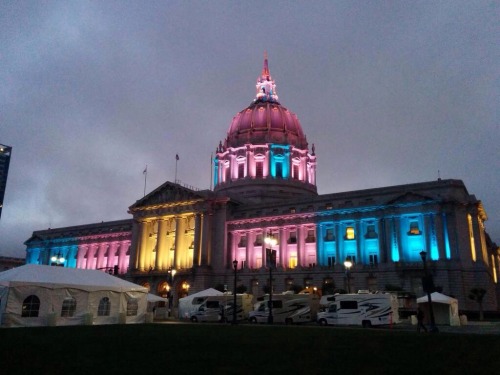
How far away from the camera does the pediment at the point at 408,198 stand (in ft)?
225

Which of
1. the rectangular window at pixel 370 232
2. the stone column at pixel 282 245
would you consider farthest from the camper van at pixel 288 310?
the stone column at pixel 282 245

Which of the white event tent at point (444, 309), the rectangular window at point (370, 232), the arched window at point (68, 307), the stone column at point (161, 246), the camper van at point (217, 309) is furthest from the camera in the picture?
the stone column at point (161, 246)

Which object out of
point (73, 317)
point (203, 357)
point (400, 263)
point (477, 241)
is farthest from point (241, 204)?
point (203, 357)

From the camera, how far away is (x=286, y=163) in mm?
102750

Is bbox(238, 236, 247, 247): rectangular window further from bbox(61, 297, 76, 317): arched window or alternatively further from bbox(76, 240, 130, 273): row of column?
bbox(61, 297, 76, 317): arched window

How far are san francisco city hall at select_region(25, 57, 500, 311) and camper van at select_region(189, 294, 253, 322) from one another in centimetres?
883

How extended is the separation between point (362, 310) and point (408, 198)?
32.9 m

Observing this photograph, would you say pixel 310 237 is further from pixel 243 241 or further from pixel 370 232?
pixel 243 241

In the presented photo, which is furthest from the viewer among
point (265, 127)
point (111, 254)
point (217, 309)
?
point (265, 127)

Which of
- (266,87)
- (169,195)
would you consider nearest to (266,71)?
(266,87)

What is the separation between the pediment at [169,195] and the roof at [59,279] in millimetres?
43830

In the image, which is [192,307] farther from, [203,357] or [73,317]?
[203,357]

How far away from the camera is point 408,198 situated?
228ft

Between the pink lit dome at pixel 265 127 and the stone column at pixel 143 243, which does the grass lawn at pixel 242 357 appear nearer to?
the stone column at pixel 143 243
